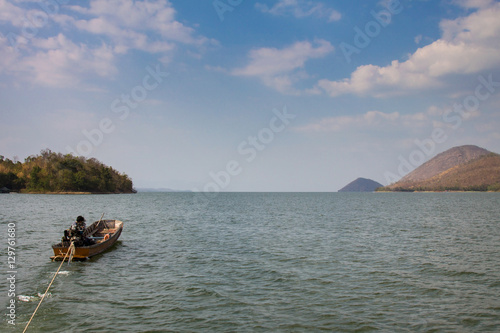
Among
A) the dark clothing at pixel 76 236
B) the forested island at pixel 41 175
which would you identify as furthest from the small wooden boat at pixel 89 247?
the forested island at pixel 41 175

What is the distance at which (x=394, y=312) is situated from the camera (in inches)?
543

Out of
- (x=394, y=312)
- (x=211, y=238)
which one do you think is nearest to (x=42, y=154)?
(x=211, y=238)

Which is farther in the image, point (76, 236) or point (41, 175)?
point (41, 175)

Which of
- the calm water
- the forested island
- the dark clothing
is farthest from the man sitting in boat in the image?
the forested island

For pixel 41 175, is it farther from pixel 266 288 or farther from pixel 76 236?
pixel 266 288

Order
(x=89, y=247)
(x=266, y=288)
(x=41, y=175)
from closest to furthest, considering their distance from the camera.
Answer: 1. (x=266, y=288)
2. (x=89, y=247)
3. (x=41, y=175)

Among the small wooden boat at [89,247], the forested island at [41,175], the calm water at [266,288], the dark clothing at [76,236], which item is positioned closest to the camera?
the calm water at [266,288]

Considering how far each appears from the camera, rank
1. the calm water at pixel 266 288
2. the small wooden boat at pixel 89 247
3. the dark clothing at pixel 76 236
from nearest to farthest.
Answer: the calm water at pixel 266 288
the small wooden boat at pixel 89 247
the dark clothing at pixel 76 236

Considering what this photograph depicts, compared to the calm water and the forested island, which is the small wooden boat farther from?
the forested island

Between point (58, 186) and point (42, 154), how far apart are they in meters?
23.6

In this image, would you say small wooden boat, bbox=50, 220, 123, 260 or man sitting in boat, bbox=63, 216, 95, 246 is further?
man sitting in boat, bbox=63, 216, 95, 246

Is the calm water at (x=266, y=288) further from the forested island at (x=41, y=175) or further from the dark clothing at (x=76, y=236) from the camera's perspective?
the forested island at (x=41, y=175)

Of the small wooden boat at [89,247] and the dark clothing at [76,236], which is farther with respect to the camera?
the dark clothing at [76,236]

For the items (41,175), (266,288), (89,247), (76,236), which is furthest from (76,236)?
(41,175)
